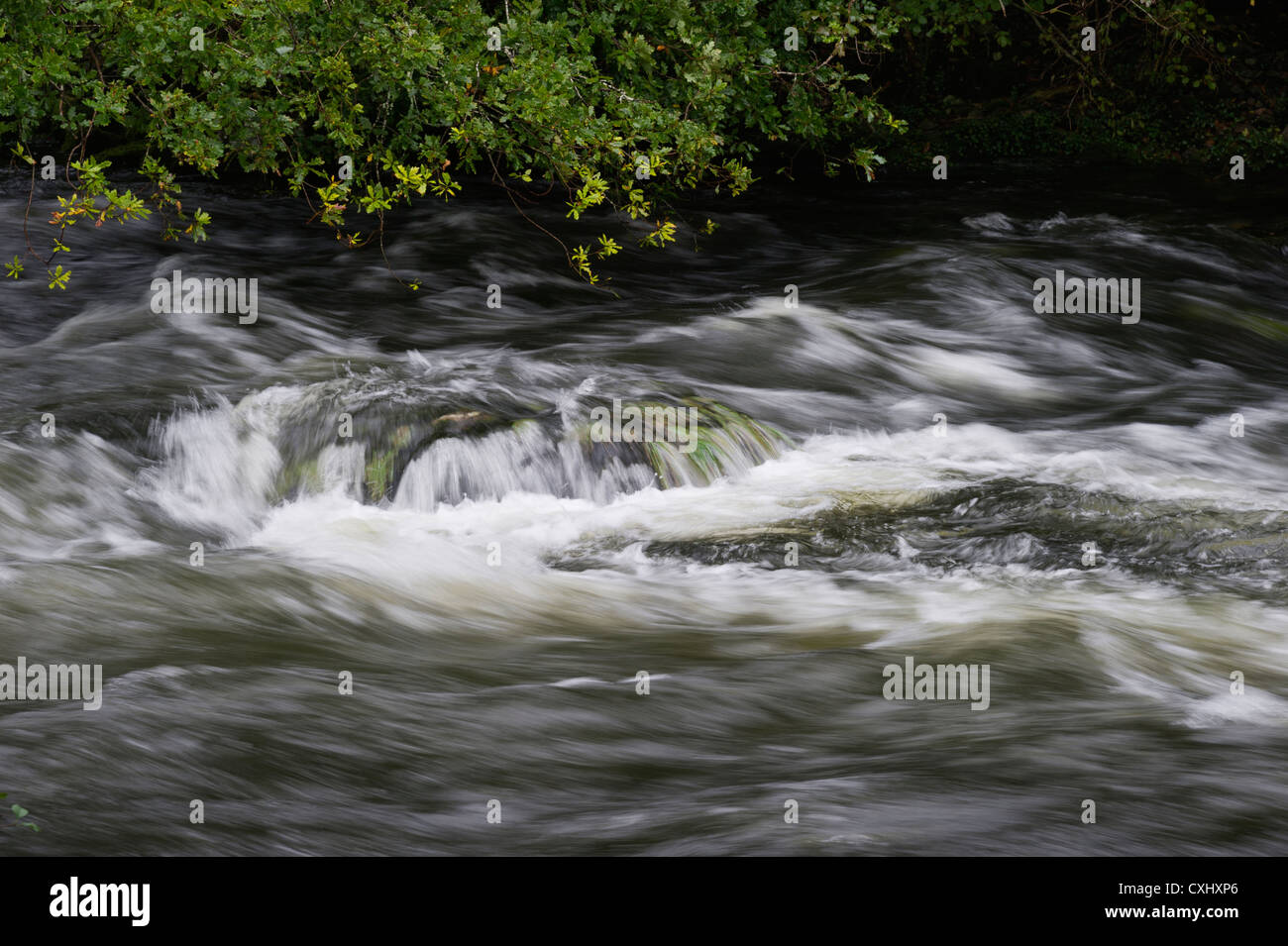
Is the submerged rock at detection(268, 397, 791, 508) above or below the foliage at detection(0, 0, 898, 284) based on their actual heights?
below

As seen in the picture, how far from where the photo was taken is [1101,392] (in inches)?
336

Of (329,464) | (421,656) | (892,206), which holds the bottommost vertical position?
(421,656)

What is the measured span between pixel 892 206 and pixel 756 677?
34.3 ft

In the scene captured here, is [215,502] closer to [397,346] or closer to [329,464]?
[329,464]

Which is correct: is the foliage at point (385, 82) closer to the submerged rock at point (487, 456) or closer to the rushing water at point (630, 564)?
the rushing water at point (630, 564)

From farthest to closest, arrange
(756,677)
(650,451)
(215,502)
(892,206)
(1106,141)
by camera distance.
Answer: (1106,141), (892,206), (650,451), (215,502), (756,677)

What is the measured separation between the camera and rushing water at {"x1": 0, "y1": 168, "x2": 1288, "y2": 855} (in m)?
3.48

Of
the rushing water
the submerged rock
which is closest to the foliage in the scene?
the rushing water

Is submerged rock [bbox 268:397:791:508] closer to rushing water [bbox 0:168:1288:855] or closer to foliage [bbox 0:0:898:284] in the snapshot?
rushing water [bbox 0:168:1288:855]

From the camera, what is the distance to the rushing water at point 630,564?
3482mm
